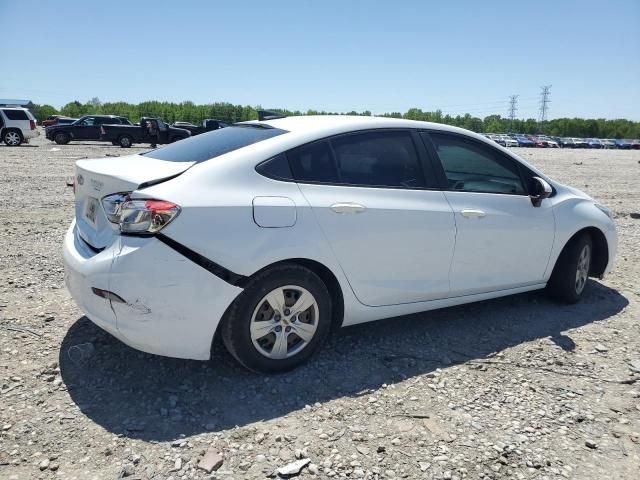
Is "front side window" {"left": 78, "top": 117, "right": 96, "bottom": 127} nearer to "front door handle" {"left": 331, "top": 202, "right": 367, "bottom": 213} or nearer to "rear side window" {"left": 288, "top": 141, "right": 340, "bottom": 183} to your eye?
"rear side window" {"left": 288, "top": 141, "right": 340, "bottom": 183}

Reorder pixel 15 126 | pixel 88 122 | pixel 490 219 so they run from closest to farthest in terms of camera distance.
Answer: pixel 490 219 → pixel 15 126 → pixel 88 122

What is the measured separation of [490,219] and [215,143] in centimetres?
214

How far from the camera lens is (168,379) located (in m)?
3.12

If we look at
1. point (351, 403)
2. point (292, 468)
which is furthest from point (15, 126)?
point (292, 468)

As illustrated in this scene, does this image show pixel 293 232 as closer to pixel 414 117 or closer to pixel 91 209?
pixel 91 209

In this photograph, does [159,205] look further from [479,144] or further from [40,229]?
[40,229]

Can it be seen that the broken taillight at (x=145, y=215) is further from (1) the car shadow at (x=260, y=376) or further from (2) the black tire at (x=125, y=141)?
(2) the black tire at (x=125, y=141)

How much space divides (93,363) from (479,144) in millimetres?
3311

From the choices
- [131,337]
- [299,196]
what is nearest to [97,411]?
[131,337]

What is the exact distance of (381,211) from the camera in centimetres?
335

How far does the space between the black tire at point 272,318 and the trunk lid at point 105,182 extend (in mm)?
797

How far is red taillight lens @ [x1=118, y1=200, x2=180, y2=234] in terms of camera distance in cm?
270

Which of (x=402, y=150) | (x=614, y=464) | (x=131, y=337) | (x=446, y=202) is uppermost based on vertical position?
(x=402, y=150)

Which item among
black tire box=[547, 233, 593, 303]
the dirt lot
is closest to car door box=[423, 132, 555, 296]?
black tire box=[547, 233, 593, 303]
